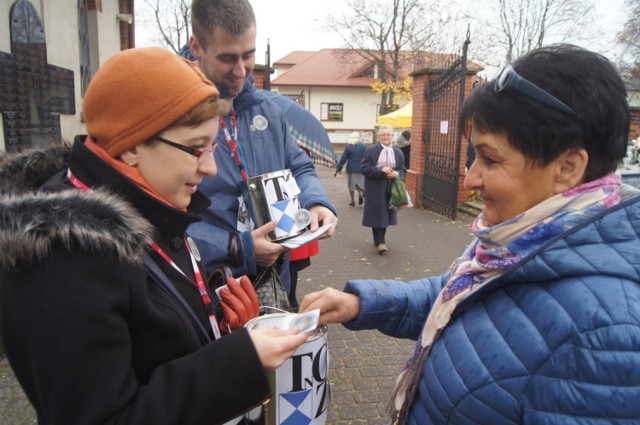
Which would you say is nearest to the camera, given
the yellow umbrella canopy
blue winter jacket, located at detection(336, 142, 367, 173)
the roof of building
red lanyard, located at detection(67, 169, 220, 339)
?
red lanyard, located at detection(67, 169, 220, 339)

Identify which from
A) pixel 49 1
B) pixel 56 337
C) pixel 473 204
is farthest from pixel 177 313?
pixel 473 204

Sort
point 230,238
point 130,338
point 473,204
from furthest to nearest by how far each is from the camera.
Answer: point 473,204, point 230,238, point 130,338

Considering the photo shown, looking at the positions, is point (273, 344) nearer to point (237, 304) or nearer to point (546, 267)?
point (237, 304)

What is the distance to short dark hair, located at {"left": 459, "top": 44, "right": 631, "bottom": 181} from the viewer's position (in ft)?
3.76

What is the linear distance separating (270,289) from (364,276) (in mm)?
4436

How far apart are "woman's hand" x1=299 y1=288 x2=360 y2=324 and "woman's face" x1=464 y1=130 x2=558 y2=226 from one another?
63 cm

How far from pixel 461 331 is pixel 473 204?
993 cm

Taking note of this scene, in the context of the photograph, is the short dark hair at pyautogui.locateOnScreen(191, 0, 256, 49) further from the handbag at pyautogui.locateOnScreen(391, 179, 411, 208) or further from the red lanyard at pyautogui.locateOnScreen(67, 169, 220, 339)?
the handbag at pyautogui.locateOnScreen(391, 179, 411, 208)

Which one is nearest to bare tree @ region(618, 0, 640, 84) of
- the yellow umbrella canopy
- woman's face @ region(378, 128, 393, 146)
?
the yellow umbrella canopy

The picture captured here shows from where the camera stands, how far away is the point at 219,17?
219cm

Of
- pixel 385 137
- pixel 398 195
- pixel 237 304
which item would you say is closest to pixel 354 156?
pixel 385 137

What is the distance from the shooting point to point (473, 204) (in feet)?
35.2

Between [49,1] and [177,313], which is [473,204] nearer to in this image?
[49,1]

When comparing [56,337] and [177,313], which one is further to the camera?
[177,313]
